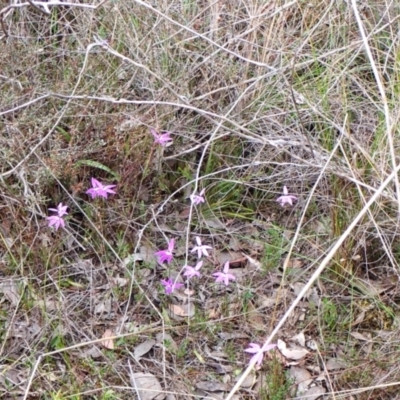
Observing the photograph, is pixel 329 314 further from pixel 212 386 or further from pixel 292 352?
pixel 212 386

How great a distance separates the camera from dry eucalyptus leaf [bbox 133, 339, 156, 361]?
2012 mm

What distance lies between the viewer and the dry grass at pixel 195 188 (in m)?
2.00

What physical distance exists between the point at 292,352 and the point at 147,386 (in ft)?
1.35

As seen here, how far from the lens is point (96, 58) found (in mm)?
2590

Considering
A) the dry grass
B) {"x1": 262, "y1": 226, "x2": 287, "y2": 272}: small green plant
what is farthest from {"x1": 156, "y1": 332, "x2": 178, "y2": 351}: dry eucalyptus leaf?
{"x1": 262, "y1": 226, "x2": 287, "y2": 272}: small green plant

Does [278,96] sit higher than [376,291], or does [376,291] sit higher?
[278,96]

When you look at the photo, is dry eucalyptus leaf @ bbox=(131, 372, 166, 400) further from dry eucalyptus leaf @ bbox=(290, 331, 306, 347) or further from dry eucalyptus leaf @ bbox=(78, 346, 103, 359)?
dry eucalyptus leaf @ bbox=(290, 331, 306, 347)

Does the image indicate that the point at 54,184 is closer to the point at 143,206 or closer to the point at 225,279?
the point at 143,206

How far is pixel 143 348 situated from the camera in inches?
80.0

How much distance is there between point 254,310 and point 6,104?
105 centimetres

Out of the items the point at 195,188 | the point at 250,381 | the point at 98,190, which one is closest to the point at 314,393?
the point at 250,381

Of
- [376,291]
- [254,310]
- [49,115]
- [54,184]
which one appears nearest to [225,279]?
[254,310]

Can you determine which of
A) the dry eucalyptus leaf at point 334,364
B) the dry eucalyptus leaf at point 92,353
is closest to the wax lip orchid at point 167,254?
the dry eucalyptus leaf at point 92,353

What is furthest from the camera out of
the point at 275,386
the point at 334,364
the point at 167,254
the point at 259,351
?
the point at 167,254
